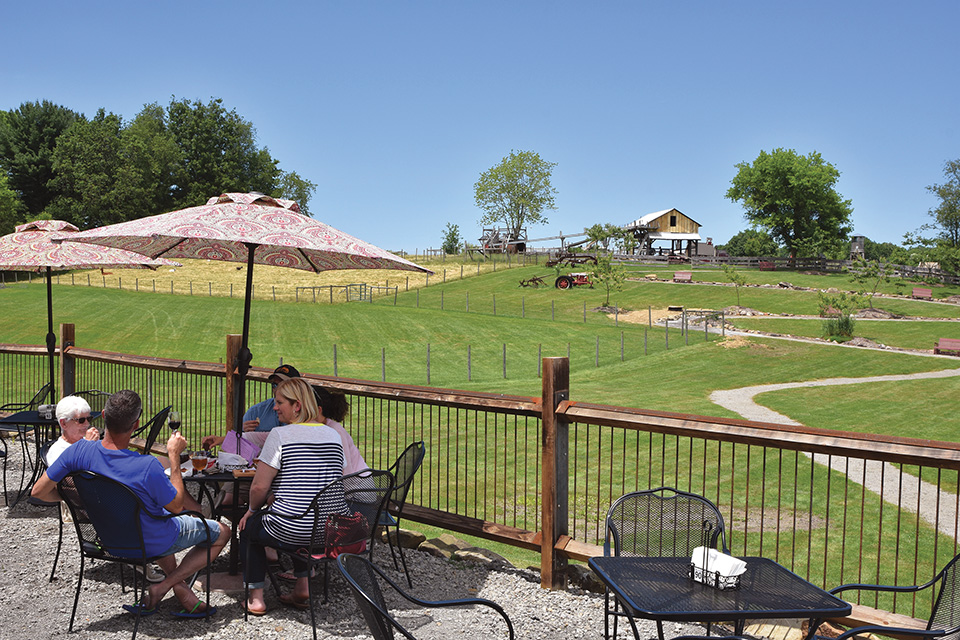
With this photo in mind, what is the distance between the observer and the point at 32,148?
71062mm

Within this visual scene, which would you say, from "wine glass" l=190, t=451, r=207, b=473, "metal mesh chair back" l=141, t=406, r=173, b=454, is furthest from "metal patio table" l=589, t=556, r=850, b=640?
"metal mesh chair back" l=141, t=406, r=173, b=454

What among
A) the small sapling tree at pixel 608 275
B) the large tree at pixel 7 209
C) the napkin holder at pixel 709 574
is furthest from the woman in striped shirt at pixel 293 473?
the large tree at pixel 7 209

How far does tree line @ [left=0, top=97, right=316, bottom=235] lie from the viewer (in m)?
67.2

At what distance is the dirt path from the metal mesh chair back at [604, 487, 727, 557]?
30.7 inches

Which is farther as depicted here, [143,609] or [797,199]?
[797,199]

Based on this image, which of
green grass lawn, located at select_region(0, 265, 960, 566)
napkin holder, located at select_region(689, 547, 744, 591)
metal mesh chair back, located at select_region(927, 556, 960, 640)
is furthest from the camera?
green grass lawn, located at select_region(0, 265, 960, 566)

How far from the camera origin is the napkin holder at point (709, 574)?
3.02 metres

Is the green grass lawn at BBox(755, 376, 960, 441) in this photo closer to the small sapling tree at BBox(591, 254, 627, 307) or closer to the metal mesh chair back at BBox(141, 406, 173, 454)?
the metal mesh chair back at BBox(141, 406, 173, 454)

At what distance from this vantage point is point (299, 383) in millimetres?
4309

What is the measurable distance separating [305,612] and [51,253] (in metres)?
4.59

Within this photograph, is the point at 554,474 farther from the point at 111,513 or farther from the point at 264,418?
the point at 111,513

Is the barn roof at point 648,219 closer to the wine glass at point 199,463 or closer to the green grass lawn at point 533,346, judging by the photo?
the green grass lawn at point 533,346

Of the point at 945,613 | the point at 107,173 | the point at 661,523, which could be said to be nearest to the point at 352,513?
the point at 661,523

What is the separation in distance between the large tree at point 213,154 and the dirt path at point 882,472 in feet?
211
